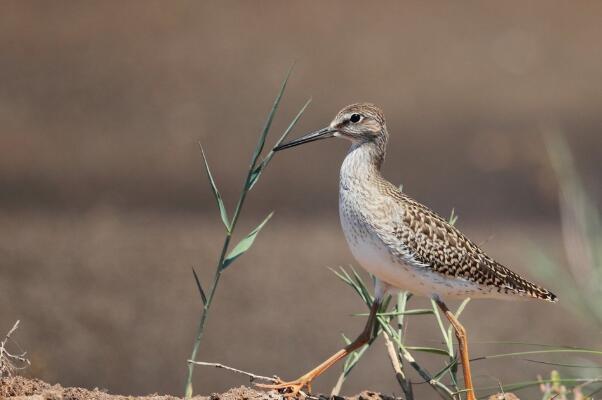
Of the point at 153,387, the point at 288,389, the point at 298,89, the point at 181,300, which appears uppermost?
the point at 298,89

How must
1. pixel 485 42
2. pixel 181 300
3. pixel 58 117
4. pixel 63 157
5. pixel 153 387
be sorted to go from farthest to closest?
pixel 485 42
pixel 58 117
pixel 63 157
pixel 181 300
pixel 153 387

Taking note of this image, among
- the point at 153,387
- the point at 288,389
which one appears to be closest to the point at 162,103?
the point at 153,387

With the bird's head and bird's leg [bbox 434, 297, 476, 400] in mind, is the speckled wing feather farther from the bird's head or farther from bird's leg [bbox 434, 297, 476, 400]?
the bird's head

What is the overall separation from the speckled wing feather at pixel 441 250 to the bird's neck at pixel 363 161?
11 cm

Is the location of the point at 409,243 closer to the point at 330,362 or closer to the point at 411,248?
the point at 411,248

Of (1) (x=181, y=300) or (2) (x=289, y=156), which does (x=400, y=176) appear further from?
(1) (x=181, y=300)

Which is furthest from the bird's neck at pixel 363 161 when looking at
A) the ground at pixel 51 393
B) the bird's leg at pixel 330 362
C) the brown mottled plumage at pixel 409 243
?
the ground at pixel 51 393

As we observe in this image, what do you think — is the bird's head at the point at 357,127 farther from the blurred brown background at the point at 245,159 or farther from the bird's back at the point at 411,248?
the blurred brown background at the point at 245,159

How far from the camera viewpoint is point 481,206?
512 inches

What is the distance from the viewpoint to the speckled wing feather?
651cm

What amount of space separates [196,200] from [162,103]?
2651 mm

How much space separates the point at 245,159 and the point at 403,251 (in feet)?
24.3

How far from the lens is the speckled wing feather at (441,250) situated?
6.51 m

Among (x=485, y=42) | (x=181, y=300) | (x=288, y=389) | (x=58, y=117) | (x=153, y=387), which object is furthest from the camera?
(x=485, y=42)
